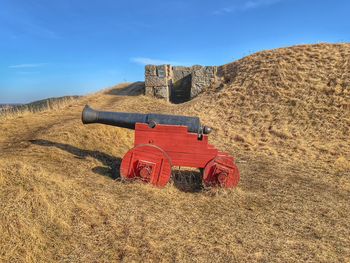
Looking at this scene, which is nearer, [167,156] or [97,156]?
[167,156]

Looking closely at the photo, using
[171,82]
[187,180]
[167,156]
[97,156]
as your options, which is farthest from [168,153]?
[171,82]

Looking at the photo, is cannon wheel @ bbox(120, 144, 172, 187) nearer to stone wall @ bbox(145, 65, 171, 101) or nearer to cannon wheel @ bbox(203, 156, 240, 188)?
cannon wheel @ bbox(203, 156, 240, 188)

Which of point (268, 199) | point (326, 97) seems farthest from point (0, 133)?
point (326, 97)

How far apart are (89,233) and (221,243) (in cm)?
175

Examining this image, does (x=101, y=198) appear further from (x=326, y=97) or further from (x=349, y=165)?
(x=326, y=97)

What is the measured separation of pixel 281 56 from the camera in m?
18.3

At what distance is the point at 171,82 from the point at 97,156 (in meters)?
12.3

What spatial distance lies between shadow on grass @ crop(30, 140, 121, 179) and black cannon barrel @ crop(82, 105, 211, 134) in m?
1.15

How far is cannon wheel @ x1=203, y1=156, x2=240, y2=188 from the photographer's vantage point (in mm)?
6863

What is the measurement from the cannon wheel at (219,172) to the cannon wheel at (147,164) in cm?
76

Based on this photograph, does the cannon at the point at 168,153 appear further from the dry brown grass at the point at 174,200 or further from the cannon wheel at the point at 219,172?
the dry brown grass at the point at 174,200

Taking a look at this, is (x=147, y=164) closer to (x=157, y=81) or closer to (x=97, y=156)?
(x=97, y=156)

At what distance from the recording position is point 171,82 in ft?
67.2

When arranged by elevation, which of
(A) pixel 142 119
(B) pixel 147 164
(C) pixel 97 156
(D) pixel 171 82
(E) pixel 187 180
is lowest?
(E) pixel 187 180
